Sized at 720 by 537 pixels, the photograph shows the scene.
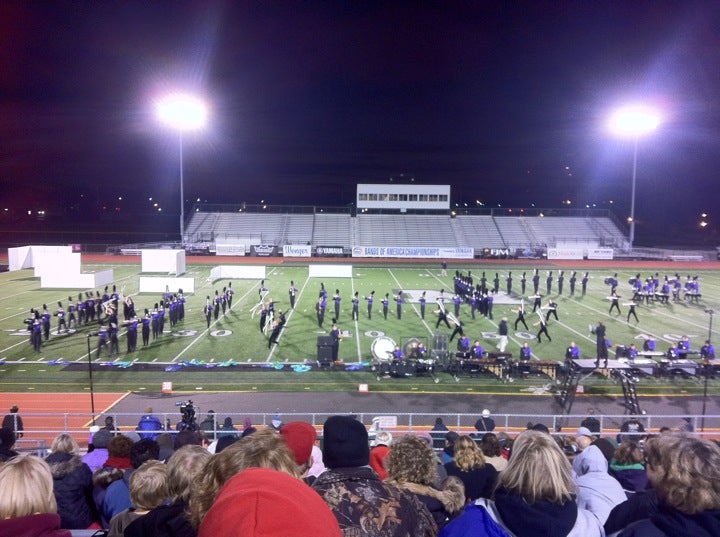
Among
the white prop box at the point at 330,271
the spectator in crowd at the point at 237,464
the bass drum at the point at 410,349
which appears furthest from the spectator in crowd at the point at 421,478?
the white prop box at the point at 330,271

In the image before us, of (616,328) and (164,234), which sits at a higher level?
(164,234)

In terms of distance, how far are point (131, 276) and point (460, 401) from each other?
27.1 meters

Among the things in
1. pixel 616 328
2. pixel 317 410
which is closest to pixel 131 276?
pixel 317 410

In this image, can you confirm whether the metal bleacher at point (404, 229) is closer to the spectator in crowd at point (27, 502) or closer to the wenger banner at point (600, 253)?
the wenger banner at point (600, 253)

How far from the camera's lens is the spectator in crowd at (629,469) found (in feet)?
14.0

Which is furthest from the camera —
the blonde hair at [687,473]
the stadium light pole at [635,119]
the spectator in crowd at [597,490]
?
the stadium light pole at [635,119]

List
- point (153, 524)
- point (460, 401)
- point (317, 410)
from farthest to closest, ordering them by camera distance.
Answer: point (460, 401) < point (317, 410) < point (153, 524)

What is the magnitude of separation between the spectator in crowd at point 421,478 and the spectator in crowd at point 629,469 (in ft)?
7.52

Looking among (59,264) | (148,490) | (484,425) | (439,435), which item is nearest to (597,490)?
(148,490)

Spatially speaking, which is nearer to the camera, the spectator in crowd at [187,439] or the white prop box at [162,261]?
the spectator in crowd at [187,439]

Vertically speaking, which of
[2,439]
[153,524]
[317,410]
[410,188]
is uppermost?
[410,188]

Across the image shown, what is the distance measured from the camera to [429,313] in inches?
917

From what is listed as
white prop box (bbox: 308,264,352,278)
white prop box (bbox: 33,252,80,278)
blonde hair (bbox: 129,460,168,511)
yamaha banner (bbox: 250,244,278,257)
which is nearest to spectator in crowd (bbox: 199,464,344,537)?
blonde hair (bbox: 129,460,168,511)

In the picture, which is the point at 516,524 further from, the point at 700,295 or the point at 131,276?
the point at 131,276
